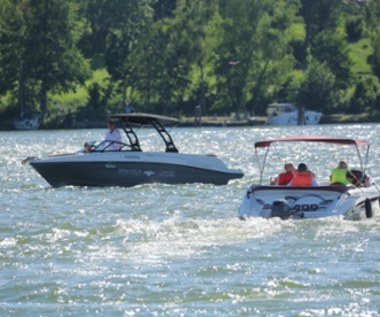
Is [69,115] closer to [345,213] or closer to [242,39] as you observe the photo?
[242,39]

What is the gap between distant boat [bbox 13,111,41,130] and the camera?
114688mm

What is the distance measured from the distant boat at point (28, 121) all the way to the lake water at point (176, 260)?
7520cm

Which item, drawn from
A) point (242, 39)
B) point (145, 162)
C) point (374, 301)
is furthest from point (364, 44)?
point (374, 301)

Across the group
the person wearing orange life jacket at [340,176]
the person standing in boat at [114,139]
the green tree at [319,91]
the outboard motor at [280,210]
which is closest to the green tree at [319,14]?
the green tree at [319,91]

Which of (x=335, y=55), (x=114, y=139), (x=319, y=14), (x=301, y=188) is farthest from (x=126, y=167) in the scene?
(x=319, y=14)

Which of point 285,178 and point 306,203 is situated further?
point 285,178

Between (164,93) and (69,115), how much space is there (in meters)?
7.21

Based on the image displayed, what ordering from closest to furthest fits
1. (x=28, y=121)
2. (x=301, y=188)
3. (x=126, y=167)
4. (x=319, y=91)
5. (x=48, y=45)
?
(x=301, y=188), (x=126, y=167), (x=28, y=121), (x=48, y=45), (x=319, y=91)

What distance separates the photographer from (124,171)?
4397 cm

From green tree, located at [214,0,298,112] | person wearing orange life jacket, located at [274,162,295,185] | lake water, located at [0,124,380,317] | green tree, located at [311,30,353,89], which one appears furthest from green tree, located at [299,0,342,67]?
person wearing orange life jacket, located at [274,162,295,185]

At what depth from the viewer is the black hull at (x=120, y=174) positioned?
43906 millimetres

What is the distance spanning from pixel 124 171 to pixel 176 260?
18.5 metres

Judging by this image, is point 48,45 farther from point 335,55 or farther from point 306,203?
point 306,203

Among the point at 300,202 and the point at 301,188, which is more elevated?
the point at 301,188
